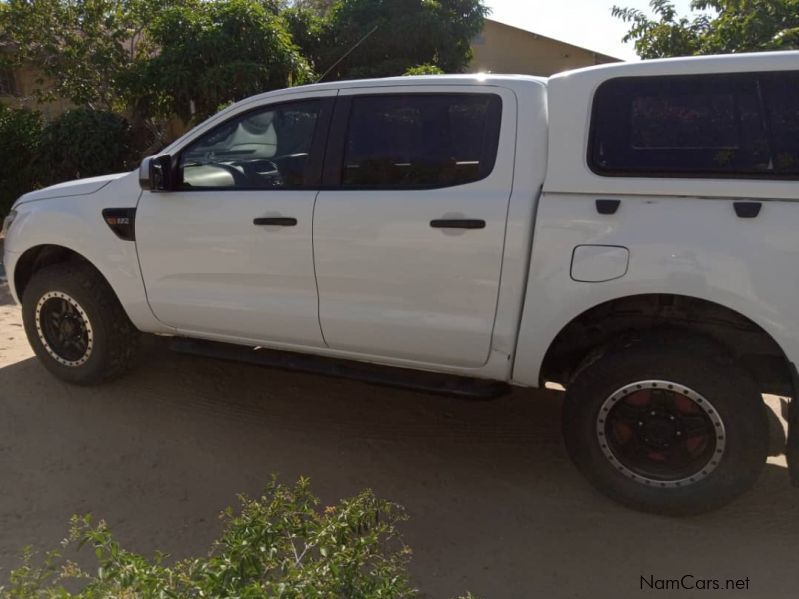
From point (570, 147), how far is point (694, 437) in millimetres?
1441

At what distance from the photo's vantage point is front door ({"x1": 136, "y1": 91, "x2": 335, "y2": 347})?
3.81 m

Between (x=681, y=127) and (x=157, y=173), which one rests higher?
(x=681, y=127)

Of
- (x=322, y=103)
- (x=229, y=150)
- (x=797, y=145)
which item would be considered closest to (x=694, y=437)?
(x=797, y=145)

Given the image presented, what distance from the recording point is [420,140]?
3.64 metres

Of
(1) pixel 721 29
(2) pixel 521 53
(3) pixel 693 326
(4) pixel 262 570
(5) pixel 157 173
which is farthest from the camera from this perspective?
(2) pixel 521 53

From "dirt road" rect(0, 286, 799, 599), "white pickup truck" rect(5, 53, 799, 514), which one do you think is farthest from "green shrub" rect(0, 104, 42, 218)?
"white pickup truck" rect(5, 53, 799, 514)

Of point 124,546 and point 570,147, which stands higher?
point 570,147

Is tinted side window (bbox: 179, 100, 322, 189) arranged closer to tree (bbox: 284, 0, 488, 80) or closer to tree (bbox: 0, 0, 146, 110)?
tree (bbox: 0, 0, 146, 110)

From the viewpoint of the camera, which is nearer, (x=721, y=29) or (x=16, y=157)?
(x=721, y=29)

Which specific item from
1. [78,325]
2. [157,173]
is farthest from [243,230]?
[78,325]

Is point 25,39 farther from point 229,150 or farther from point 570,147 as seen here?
point 570,147

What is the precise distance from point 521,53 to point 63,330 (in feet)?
68.7

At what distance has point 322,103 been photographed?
12.7 feet

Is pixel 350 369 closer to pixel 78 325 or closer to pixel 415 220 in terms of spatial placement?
pixel 415 220
